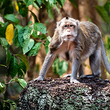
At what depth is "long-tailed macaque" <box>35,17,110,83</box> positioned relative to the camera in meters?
3.84

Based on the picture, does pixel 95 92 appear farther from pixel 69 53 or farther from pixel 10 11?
pixel 10 11

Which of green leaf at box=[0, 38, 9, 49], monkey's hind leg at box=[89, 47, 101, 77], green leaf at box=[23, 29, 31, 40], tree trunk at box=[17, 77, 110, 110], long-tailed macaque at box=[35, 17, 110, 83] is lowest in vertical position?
tree trunk at box=[17, 77, 110, 110]

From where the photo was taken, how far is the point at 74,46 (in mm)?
4031

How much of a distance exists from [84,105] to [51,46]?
1402 mm

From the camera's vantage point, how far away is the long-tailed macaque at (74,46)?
384 centimetres

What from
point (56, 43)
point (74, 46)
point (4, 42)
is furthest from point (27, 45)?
point (74, 46)

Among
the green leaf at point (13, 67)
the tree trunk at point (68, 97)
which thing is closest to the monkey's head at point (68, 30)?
the tree trunk at point (68, 97)

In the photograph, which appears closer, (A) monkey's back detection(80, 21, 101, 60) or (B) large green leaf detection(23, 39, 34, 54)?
(B) large green leaf detection(23, 39, 34, 54)

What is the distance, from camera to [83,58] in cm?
450

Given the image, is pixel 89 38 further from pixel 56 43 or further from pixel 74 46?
pixel 56 43

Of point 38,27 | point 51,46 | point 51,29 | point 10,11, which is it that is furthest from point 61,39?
point 51,29

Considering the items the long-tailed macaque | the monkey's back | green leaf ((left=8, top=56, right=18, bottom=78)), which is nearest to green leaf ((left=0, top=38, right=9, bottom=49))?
green leaf ((left=8, top=56, right=18, bottom=78))

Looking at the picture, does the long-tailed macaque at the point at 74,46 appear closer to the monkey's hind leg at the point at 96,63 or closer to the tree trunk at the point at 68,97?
the monkey's hind leg at the point at 96,63

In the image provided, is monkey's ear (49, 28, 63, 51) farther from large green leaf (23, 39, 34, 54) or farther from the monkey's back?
the monkey's back
